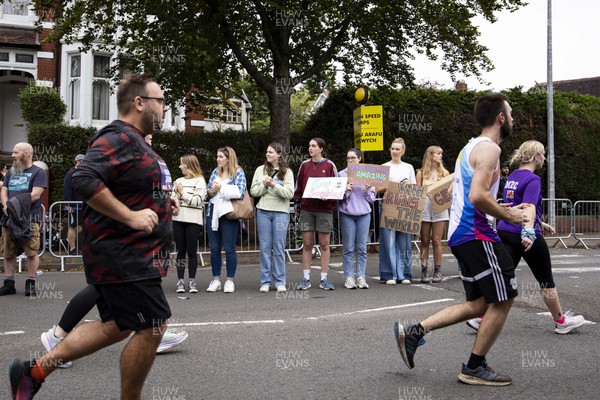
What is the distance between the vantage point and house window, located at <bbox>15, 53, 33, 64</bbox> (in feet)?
83.8

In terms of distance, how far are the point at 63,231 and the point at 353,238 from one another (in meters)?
6.13

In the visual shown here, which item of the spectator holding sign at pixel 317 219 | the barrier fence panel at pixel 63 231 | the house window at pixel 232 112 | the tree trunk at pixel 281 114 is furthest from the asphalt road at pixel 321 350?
the house window at pixel 232 112

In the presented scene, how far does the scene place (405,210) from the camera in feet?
33.9

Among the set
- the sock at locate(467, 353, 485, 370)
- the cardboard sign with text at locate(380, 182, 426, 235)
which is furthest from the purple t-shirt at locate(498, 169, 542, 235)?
the cardboard sign with text at locate(380, 182, 426, 235)

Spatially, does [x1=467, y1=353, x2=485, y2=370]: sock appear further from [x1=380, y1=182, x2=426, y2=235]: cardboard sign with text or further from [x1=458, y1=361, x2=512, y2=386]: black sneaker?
[x1=380, y1=182, x2=426, y2=235]: cardboard sign with text

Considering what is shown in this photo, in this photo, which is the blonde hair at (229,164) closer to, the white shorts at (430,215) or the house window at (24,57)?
the white shorts at (430,215)

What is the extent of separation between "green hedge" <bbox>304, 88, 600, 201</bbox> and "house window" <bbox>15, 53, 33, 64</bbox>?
42.2 feet

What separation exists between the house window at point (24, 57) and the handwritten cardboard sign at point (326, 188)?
1986cm

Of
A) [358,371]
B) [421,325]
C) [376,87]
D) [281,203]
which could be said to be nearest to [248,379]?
[358,371]

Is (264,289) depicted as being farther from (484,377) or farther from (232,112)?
(232,112)

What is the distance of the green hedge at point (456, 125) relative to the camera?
62.3 feet

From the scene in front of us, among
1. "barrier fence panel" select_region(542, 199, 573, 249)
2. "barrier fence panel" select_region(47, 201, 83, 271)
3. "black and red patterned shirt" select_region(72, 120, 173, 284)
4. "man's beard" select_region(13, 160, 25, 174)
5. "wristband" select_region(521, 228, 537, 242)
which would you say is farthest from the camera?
"barrier fence panel" select_region(542, 199, 573, 249)

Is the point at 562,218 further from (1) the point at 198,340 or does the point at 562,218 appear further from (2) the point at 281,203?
(1) the point at 198,340

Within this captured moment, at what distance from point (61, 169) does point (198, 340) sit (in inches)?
478
